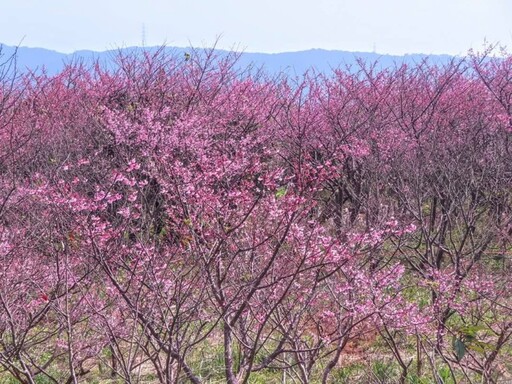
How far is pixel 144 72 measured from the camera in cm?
1187

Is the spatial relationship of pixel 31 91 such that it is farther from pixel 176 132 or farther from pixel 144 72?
pixel 176 132

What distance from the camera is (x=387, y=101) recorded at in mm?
11547

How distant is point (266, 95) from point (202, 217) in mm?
9428

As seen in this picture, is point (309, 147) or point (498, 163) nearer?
point (498, 163)

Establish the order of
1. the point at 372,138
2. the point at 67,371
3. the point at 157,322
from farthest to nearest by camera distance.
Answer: the point at 372,138 → the point at 67,371 → the point at 157,322

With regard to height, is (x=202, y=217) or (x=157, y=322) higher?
(x=202, y=217)

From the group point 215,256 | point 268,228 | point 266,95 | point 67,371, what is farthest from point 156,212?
point 266,95

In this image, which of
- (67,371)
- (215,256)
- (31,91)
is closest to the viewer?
(215,256)

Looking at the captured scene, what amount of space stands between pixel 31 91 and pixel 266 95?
495cm

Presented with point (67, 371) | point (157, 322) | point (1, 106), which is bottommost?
point (67, 371)

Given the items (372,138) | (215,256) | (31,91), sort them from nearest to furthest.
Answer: (215,256)
(372,138)
(31,91)

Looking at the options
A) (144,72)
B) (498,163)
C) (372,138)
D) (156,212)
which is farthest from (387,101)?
(156,212)

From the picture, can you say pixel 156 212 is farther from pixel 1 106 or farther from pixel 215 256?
pixel 215 256

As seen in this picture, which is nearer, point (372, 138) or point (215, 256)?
point (215, 256)
